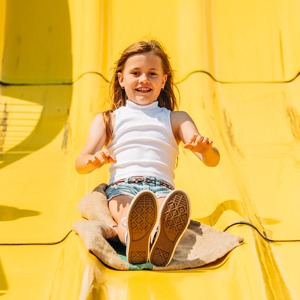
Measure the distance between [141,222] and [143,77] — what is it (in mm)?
599

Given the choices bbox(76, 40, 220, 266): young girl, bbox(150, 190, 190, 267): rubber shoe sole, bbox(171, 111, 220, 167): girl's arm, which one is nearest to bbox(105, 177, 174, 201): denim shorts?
bbox(76, 40, 220, 266): young girl

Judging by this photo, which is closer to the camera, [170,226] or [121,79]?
[170,226]

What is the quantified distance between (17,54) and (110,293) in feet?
6.05

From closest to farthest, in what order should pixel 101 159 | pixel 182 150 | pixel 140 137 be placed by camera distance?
pixel 101 159, pixel 140 137, pixel 182 150

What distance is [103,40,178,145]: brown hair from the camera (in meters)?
2.10

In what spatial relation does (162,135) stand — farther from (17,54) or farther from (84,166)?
(17,54)

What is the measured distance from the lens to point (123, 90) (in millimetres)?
2219

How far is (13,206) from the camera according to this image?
213 cm

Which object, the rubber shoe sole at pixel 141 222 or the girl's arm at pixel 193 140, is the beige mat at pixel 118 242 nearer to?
the rubber shoe sole at pixel 141 222

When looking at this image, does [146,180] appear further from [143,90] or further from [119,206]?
[143,90]

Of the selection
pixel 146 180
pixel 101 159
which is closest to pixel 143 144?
pixel 146 180

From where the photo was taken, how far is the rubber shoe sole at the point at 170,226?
64.1 inches

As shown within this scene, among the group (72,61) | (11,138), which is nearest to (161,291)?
(11,138)

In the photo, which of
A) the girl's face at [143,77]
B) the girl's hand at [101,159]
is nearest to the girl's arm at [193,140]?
the girl's face at [143,77]
